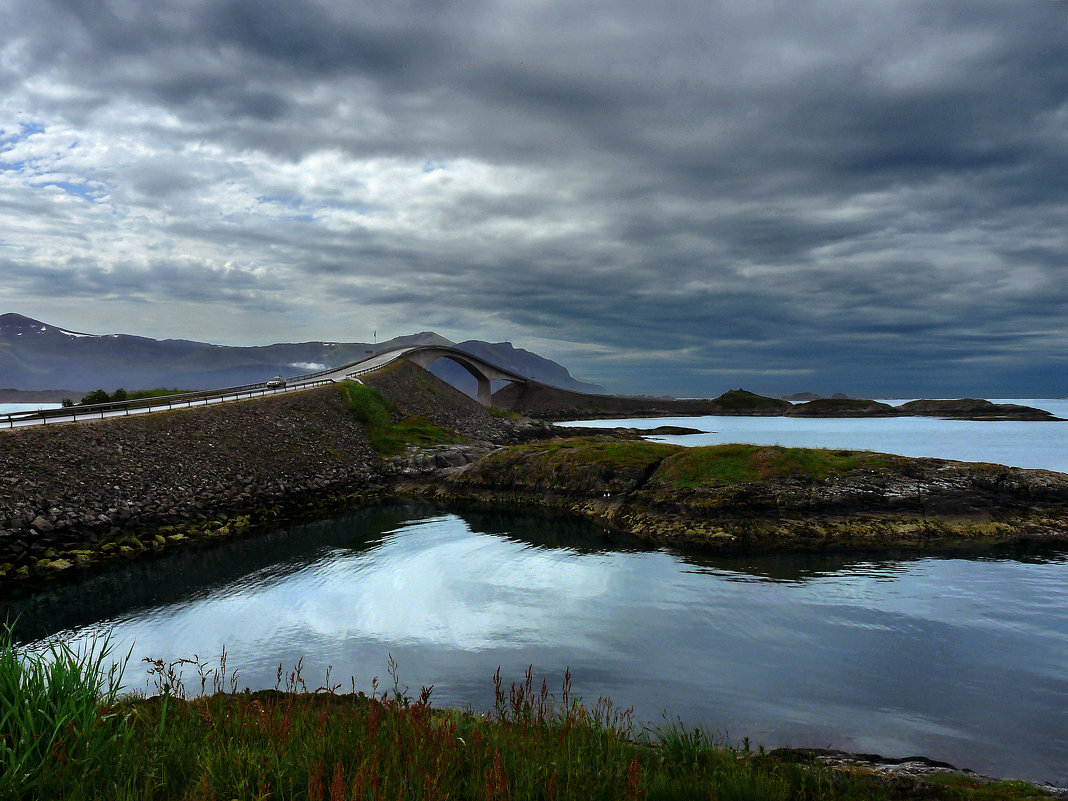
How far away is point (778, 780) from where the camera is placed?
8.48m

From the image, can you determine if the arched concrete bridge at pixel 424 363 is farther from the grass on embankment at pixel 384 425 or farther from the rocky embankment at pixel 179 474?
the rocky embankment at pixel 179 474

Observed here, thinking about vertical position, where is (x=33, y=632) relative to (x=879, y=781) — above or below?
below

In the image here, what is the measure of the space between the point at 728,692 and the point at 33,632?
27.5 meters

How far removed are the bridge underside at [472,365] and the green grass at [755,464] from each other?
9766 centimetres

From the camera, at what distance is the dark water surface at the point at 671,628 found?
50.2 feet

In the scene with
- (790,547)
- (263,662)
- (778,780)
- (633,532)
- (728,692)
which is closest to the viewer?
(778,780)

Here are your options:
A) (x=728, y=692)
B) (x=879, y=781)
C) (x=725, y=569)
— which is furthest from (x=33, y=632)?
(x=725, y=569)

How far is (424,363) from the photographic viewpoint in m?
137

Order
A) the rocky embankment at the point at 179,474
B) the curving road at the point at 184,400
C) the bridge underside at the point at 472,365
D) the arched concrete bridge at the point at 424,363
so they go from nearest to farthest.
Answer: the rocky embankment at the point at 179,474 < the curving road at the point at 184,400 < the arched concrete bridge at the point at 424,363 < the bridge underside at the point at 472,365

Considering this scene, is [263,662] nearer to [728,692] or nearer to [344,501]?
[728,692]

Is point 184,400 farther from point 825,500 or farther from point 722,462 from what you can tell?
point 825,500

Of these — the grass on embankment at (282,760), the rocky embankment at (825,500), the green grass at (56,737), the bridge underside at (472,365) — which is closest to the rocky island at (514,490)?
the rocky embankment at (825,500)

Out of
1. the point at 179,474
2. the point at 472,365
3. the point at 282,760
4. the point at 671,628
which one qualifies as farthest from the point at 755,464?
the point at 472,365

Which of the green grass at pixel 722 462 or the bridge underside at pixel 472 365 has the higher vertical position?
the bridge underside at pixel 472 365
